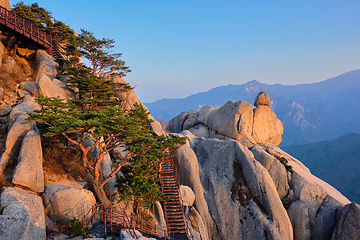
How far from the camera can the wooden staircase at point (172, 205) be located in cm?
1683

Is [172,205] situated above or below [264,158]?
below

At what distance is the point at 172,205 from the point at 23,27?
26460 millimetres

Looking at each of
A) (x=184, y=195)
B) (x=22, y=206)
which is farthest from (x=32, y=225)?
(x=184, y=195)

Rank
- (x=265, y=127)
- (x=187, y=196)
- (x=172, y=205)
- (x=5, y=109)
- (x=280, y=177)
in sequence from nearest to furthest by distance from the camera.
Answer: (x=5, y=109)
(x=172, y=205)
(x=187, y=196)
(x=280, y=177)
(x=265, y=127)

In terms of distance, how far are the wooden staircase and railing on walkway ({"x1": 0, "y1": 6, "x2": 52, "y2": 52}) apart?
22780mm

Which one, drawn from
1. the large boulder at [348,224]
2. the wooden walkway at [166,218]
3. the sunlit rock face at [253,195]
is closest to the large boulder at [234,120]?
the sunlit rock face at [253,195]

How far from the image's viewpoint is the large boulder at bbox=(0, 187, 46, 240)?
31.3ft

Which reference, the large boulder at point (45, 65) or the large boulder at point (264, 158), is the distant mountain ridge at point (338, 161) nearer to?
the large boulder at point (264, 158)

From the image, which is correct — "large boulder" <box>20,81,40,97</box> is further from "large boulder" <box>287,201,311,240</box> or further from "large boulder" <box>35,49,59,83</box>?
"large boulder" <box>287,201,311,240</box>

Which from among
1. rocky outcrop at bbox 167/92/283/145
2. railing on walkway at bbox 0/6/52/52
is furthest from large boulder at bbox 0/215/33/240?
rocky outcrop at bbox 167/92/283/145

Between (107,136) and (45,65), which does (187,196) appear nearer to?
(107,136)

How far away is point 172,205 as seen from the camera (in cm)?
1889

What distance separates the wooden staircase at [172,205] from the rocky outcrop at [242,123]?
1224 cm

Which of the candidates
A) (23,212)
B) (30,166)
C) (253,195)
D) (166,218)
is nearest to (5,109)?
(30,166)
